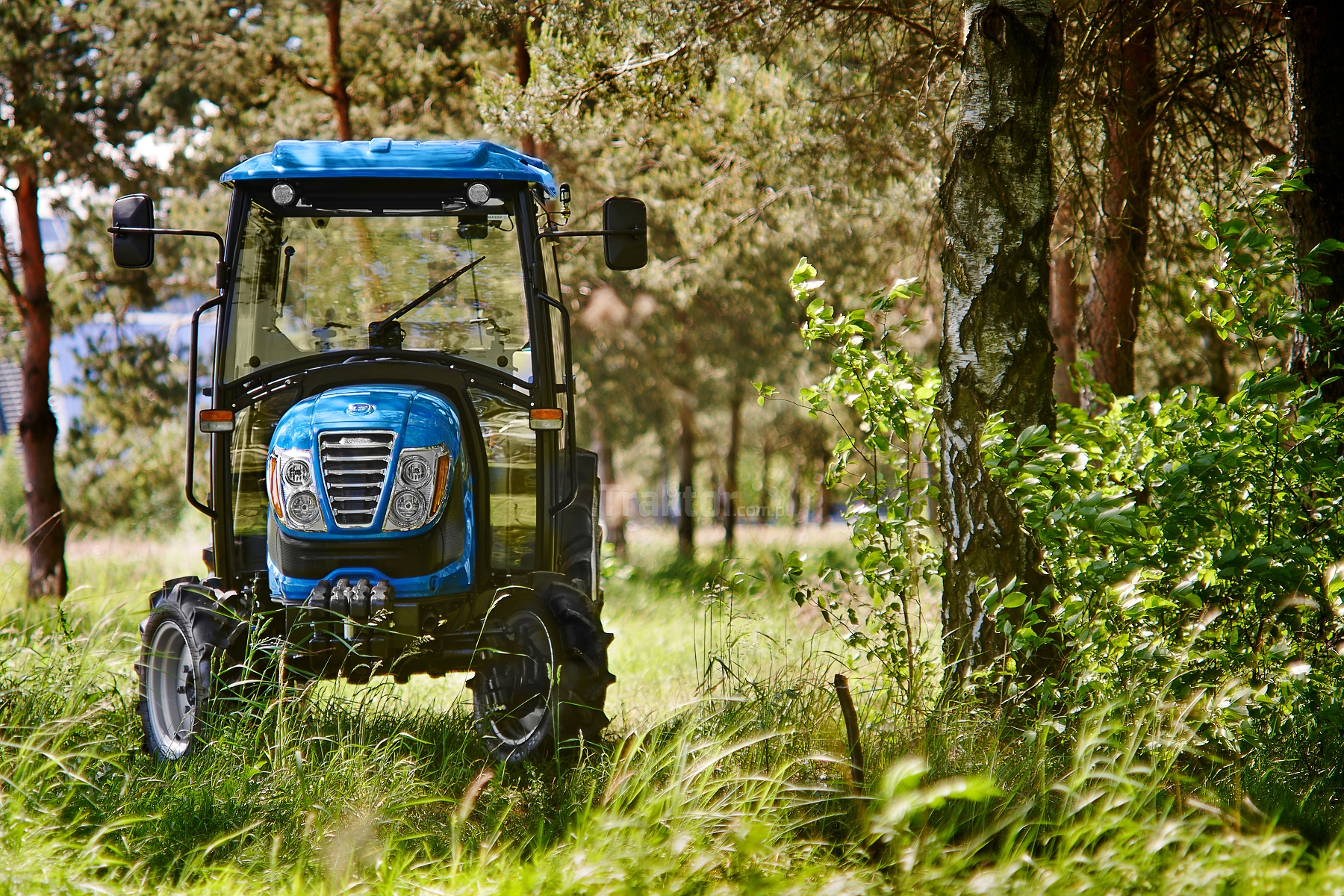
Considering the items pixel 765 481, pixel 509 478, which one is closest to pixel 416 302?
pixel 509 478

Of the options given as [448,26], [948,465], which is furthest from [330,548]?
[448,26]

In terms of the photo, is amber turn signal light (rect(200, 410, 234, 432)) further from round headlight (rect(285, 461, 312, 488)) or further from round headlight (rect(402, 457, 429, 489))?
round headlight (rect(402, 457, 429, 489))

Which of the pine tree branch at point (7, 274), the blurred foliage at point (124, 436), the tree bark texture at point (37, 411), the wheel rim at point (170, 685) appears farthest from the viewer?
the blurred foliage at point (124, 436)

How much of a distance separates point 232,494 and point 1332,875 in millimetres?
4205

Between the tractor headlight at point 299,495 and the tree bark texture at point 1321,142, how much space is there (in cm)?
406

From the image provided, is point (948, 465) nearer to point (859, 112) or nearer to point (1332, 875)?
point (1332, 875)

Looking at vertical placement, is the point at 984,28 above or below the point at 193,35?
below

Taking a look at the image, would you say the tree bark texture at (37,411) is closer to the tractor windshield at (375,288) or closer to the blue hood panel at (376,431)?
the tractor windshield at (375,288)

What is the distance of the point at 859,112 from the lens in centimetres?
756

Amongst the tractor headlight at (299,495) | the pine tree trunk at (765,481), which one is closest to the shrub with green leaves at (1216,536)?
the tractor headlight at (299,495)

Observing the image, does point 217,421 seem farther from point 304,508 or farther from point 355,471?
point 355,471

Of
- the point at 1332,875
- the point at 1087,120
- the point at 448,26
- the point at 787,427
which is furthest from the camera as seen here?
the point at 787,427

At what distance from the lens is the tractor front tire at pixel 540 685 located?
389 centimetres

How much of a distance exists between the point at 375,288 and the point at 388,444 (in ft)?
3.32
